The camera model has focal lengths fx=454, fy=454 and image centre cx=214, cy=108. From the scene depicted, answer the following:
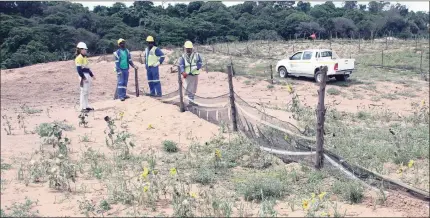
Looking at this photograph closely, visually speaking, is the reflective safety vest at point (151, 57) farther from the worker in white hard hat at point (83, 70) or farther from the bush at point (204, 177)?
the bush at point (204, 177)

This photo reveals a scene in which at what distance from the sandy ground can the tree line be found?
7009 mm

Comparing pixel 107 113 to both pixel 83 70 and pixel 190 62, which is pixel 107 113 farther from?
pixel 190 62

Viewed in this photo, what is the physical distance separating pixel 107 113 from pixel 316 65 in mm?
9179

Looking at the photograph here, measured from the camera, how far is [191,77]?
10.1 metres

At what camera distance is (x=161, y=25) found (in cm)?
3956

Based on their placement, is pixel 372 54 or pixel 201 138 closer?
pixel 201 138

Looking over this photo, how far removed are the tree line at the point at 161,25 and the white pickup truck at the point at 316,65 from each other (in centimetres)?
1411

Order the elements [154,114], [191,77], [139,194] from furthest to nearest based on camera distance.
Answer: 1. [191,77]
2. [154,114]
3. [139,194]

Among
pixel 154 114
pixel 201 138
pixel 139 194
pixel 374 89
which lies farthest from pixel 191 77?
pixel 374 89

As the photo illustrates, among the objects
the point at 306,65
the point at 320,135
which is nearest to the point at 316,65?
the point at 306,65

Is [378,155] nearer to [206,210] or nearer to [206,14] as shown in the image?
[206,210]

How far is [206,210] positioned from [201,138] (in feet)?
10.7

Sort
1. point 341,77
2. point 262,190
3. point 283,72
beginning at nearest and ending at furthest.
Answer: point 262,190 < point 341,77 < point 283,72

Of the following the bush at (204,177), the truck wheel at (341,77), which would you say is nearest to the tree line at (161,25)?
the truck wheel at (341,77)
